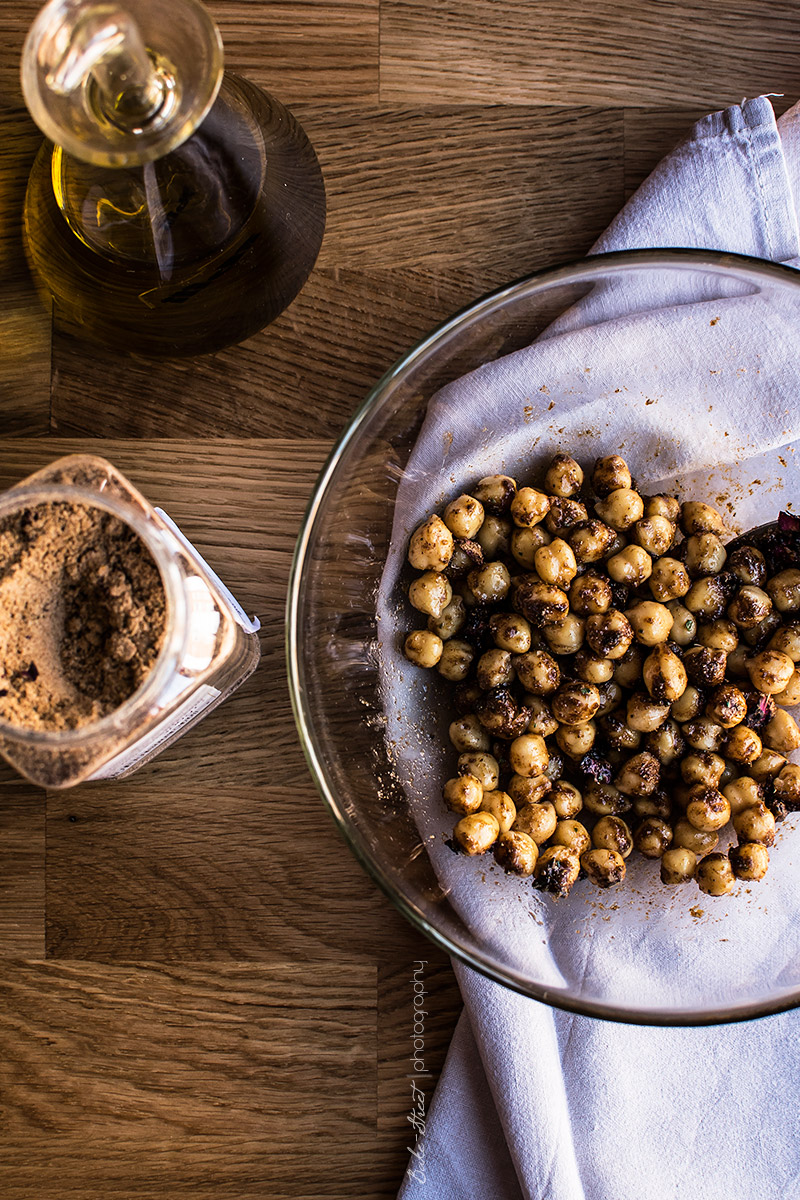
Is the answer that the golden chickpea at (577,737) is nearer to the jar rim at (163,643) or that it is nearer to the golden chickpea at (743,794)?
the golden chickpea at (743,794)

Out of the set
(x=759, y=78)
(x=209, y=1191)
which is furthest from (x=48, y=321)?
(x=209, y=1191)

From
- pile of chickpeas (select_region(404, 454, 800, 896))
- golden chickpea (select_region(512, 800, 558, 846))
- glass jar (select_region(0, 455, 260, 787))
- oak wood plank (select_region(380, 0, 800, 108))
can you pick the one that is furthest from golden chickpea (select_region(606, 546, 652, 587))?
oak wood plank (select_region(380, 0, 800, 108))

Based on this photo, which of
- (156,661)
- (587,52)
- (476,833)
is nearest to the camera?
(156,661)

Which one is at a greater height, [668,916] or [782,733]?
[782,733]

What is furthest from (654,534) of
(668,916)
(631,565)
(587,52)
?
(587,52)

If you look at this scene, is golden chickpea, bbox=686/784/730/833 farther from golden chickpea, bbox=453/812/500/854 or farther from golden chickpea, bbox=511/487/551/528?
golden chickpea, bbox=511/487/551/528

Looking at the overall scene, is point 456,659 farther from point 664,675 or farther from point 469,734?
point 664,675
